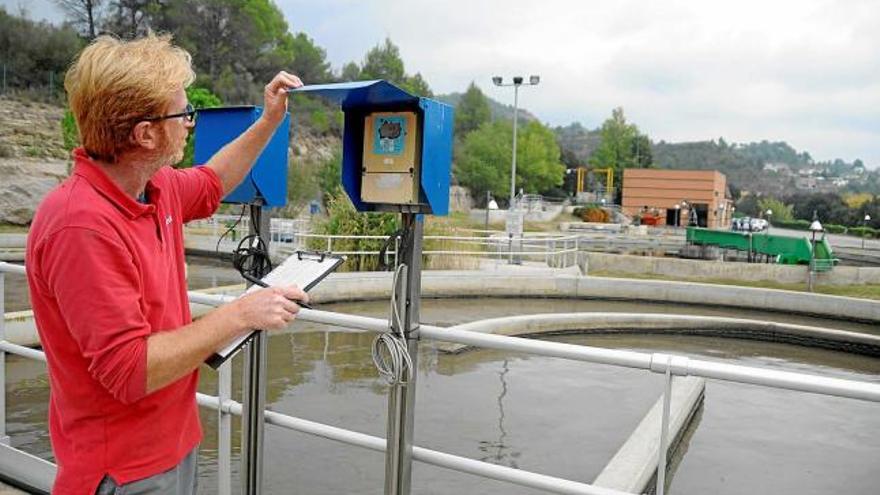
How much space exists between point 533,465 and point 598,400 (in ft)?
7.31

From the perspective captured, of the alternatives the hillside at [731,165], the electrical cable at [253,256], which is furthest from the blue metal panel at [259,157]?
the hillside at [731,165]

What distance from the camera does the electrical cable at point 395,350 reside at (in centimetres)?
215

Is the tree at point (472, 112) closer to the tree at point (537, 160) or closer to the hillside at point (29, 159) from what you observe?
the tree at point (537, 160)

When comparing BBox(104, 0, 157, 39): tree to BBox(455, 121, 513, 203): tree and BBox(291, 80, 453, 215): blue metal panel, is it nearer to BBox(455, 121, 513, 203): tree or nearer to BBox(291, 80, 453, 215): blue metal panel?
BBox(455, 121, 513, 203): tree

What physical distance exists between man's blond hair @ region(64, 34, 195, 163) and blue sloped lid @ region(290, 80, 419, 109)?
56 centimetres

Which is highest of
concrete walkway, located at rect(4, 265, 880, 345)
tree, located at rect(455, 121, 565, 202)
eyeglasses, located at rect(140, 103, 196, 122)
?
tree, located at rect(455, 121, 565, 202)

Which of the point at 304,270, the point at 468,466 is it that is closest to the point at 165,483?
the point at 304,270

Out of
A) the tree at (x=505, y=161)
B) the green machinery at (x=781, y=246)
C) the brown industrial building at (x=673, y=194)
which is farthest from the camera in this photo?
the tree at (x=505, y=161)

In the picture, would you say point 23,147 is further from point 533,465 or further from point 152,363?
point 152,363

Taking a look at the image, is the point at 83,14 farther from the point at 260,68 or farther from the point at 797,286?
A: the point at 797,286

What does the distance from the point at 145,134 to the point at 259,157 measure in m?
0.99

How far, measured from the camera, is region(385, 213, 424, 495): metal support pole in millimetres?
2203

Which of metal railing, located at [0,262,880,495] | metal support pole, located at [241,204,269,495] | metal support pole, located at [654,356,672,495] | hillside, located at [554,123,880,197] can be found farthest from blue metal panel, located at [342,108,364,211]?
hillside, located at [554,123,880,197]

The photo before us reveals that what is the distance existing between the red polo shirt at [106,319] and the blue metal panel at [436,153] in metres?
A: 0.76
